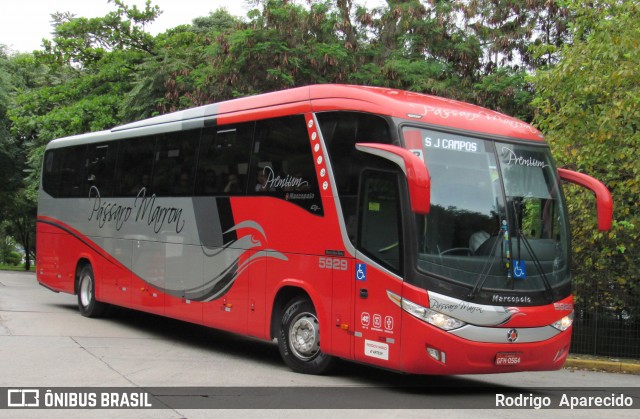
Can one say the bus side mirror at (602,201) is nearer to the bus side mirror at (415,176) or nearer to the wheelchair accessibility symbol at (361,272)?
the bus side mirror at (415,176)

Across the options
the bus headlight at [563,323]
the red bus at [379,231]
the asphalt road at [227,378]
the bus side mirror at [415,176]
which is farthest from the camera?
the bus headlight at [563,323]

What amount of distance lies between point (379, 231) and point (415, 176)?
130 cm

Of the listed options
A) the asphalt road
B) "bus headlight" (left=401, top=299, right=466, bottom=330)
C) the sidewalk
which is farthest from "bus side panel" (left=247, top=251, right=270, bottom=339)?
the sidewalk

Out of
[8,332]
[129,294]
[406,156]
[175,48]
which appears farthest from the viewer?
[175,48]

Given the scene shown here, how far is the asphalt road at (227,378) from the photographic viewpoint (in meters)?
7.95

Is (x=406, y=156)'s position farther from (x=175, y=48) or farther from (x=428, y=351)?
(x=175, y=48)

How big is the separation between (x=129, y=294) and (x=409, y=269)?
776cm

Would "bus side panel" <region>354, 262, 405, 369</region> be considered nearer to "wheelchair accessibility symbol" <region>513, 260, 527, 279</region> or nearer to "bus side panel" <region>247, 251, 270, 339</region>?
"wheelchair accessibility symbol" <region>513, 260, 527, 279</region>

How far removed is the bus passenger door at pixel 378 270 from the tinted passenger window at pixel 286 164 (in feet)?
2.98

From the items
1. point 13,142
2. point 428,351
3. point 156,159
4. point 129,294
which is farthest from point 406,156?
point 13,142

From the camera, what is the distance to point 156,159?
13.8 meters

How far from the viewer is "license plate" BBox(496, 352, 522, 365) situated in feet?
28.1

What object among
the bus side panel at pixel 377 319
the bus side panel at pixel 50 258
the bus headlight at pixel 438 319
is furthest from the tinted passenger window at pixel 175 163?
the bus headlight at pixel 438 319

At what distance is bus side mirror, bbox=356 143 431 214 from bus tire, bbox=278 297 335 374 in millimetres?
2601
